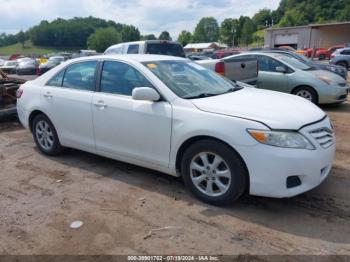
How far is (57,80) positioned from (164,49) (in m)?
5.16

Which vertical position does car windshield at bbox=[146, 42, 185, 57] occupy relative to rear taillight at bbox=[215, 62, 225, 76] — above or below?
above

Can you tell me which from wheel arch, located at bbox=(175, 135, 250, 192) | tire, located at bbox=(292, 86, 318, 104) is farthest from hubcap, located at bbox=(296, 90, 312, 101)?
wheel arch, located at bbox=(175, 135, 250, 192)

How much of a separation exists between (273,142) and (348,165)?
2.15 metres

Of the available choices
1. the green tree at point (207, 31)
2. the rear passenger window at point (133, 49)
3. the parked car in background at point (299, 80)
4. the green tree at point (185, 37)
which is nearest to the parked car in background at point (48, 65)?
the rear passenger window at point (133, 49)

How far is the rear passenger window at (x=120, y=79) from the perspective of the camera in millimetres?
4414

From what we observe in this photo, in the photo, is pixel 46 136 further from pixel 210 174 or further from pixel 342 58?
pixel 342 58

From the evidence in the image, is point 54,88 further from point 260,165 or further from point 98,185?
point 260,165

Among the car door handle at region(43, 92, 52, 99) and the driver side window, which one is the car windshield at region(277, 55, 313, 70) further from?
the car door handle at region(43, 92, 52, 99)

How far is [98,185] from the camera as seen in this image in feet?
14.9

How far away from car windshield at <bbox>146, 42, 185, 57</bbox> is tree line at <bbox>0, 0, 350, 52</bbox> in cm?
7941

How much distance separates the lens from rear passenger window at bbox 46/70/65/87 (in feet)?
17.5

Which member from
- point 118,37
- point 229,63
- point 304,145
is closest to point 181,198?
point 304,145

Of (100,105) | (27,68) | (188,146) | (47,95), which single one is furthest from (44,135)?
(27,68)

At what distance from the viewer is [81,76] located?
508 cm
